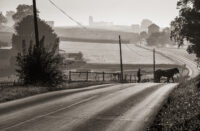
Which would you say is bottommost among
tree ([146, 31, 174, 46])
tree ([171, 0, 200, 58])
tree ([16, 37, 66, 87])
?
tree ([16, 37, 66, 87])

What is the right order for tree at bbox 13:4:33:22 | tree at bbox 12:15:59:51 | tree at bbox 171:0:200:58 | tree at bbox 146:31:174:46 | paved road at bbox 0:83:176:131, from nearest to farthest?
paved road at bbox 0:83:176:131 < tree at bbox 171:0:200:58 < tree at bbox 12:15:59:51 < tree at bbox 13:4:33:22 < tree at bbox 146:31:174:46

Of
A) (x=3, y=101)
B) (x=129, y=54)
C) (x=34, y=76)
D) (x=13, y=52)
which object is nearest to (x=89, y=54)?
(x=129, y=54)

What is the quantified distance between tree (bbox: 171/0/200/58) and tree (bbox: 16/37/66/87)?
77.7 feet

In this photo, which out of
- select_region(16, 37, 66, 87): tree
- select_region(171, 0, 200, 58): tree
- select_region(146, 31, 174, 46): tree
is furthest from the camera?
select_region(146, 31, 174, 46): tree

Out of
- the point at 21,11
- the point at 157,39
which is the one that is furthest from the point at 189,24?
the point at 157,39

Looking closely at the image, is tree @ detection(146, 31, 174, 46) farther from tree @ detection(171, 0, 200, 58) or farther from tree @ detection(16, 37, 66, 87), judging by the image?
tree @ detection(16, 37, 66, 87)

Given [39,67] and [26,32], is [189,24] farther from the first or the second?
[26,32]

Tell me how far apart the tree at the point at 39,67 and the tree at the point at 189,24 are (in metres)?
23.7

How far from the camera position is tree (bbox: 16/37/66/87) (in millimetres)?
24359

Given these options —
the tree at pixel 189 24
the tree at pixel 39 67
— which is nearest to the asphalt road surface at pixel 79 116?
the tree at pixel 39 67

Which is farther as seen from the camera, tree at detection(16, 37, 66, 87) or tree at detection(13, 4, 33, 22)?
tree at detection(13, 4, 33, 22)

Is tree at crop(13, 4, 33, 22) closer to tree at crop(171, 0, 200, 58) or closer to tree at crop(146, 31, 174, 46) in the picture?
tree at crop(146, 31, 174, 46)

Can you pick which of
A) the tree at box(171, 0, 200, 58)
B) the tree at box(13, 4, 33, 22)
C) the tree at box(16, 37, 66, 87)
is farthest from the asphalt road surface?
the tree at box(13, 4, 33, 22)

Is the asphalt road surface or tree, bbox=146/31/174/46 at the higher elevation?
tree, bbox=146/31/174/46
